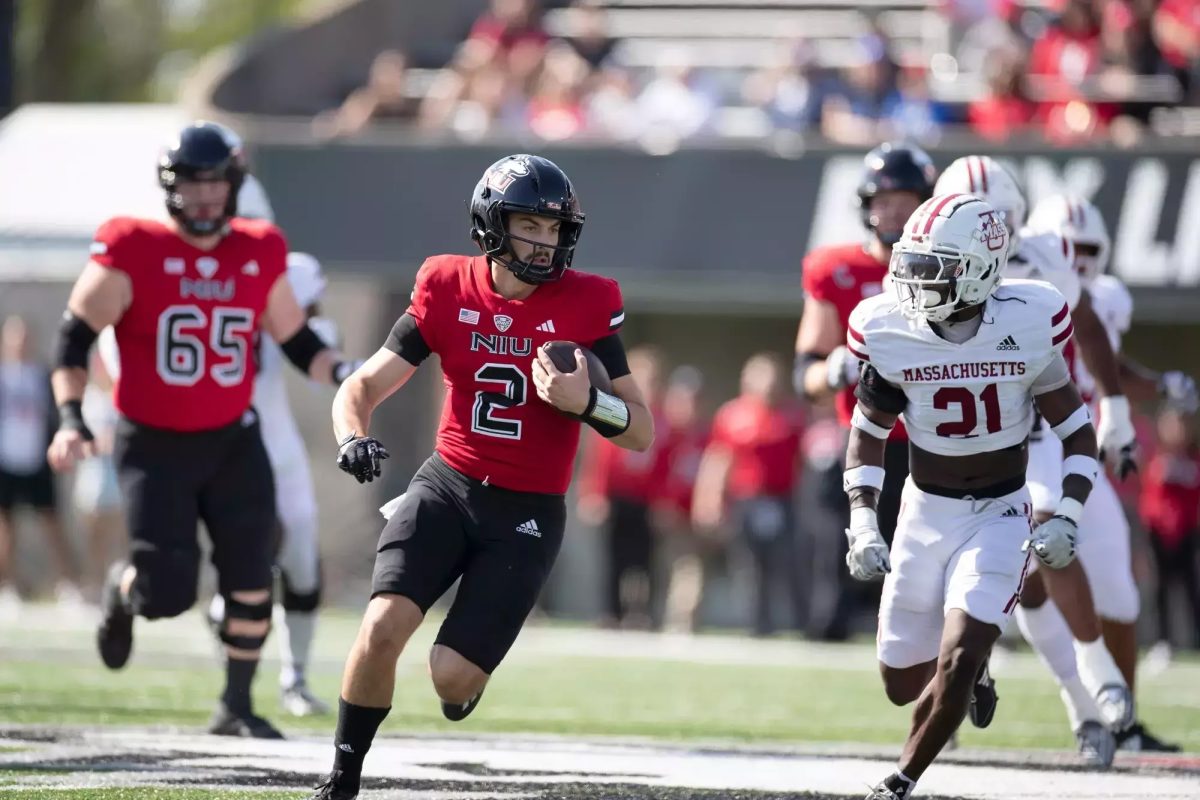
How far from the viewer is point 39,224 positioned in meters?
16.8

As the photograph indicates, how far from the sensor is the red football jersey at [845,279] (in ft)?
24.4

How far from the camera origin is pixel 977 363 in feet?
19.0

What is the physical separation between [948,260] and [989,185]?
5.32ft

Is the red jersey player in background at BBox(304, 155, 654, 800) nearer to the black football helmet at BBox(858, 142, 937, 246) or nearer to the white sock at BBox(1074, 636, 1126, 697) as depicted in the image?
the black football helmet at BBox(858, 142, 937, 246)

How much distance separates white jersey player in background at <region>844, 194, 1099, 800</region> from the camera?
Result: 573 centimetres

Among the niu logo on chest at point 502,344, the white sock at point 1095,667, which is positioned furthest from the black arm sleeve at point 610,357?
the white sock at point 1095,667

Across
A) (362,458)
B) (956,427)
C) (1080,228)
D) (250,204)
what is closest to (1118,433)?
(1080,228)

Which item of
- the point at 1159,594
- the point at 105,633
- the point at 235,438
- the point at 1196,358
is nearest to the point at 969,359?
the point at 235,438

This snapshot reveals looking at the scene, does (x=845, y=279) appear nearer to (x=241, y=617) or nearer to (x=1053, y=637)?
(x=1053, y=637)

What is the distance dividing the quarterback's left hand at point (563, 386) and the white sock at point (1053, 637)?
95.0 inches

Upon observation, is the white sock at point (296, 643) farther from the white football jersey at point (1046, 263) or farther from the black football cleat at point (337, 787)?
the white football jersey at point (1046, 263)

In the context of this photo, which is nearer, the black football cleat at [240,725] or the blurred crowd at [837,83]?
the black football cleat at [240,725]

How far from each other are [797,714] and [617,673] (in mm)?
2115

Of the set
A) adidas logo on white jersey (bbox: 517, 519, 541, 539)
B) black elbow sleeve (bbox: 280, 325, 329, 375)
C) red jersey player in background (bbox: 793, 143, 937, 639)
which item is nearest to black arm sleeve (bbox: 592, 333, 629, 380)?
adidas logo on white jersey (bbox: 517, 519, 541, 539)
